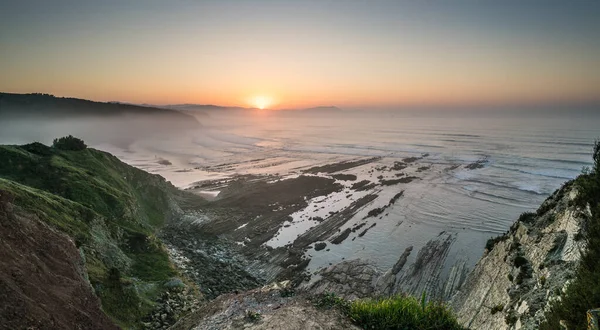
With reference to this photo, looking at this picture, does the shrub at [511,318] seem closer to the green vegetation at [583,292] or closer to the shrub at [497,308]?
the shrub at [497,308]

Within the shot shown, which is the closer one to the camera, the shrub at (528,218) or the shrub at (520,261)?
the shrub at (520,261)

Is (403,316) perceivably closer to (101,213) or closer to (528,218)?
A: (528,218)

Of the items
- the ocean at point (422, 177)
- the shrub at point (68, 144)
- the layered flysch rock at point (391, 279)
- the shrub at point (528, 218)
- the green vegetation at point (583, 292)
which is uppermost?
the shrub at point (68, 144)

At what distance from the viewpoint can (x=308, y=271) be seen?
104ft

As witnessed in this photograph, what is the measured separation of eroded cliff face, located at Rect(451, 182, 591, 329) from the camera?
11594 millimetres

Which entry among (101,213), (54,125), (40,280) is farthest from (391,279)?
(54,125)

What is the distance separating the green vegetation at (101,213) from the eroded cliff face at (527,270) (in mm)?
19572

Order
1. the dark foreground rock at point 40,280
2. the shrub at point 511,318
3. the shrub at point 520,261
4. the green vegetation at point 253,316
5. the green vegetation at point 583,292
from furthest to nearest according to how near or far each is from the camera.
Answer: the shrub at point 520,261
the shrub at point 511,318
the green vegetation at point 253,316
the dark foreground rock at point 40,280
the green vegetation at point 583,292

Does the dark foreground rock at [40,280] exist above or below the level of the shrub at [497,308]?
above

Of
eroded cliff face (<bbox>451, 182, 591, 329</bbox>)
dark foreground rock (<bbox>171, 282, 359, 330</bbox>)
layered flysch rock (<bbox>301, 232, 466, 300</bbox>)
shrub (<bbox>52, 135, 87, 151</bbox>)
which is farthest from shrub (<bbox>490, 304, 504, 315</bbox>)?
shrub (<bbox>52, 135, 87, 151</bbox>)

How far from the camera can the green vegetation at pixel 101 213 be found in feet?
63.1

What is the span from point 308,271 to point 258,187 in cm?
2830

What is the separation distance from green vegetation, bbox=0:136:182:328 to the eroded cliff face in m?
19.6

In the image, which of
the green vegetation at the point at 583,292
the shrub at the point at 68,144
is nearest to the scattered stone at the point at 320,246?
the green vegetation at the point at 583,292
